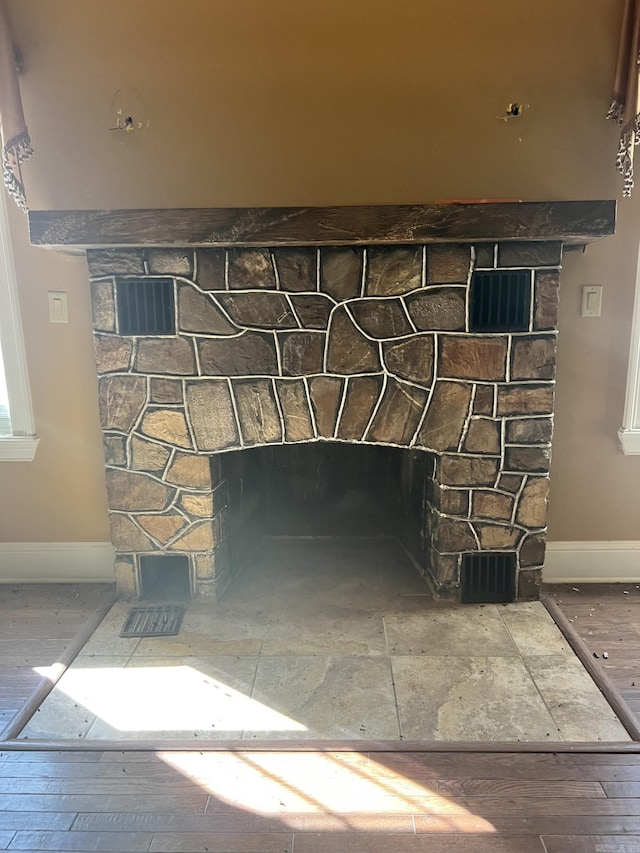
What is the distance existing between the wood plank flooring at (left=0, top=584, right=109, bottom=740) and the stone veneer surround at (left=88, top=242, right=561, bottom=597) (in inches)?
13.8

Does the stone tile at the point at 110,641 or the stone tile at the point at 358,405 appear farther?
the stone tile at the point at 358,405

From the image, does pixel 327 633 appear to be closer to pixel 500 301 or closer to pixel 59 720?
pixel 59 720

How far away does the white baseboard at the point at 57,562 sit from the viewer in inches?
113

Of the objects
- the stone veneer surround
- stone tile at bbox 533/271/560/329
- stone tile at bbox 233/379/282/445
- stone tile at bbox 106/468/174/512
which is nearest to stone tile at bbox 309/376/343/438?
the stone veneer surround

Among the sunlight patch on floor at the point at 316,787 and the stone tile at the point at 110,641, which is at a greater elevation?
the stone tile at the point at 110,641

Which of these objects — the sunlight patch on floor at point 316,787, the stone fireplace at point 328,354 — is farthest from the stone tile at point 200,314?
the sunlight patch on floor at point 316,787

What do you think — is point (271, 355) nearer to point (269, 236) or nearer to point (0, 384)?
point (269, 236)

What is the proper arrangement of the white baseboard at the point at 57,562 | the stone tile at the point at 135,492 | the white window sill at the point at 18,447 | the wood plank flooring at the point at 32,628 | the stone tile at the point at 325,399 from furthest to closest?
the white baseboard at the point at 57,562, the white window sill at the point at 18,447, the stone tile at the point at 135,492, the stone tile at the point at 325,399, the wood plank flooring at the point at 32,628

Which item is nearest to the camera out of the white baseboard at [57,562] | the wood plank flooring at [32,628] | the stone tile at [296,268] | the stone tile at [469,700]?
the stone tile at [469,700]

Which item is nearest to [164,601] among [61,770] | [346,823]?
[61,770]

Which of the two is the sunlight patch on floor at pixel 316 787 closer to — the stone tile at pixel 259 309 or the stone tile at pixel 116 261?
the stone tile at pixel 259 309

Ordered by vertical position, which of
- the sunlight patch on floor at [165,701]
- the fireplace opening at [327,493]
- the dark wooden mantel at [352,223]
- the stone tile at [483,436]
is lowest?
the sunlight patch on floor at [165,701]

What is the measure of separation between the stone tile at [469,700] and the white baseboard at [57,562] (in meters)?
1.53

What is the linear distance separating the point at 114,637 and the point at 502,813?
1564 mm
